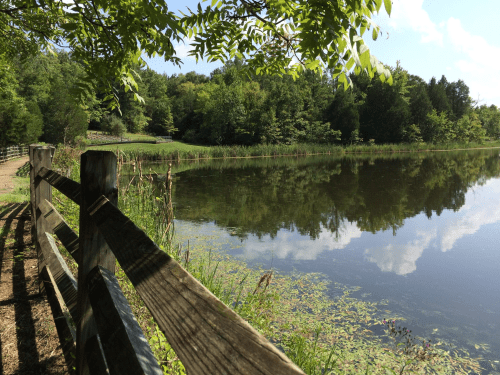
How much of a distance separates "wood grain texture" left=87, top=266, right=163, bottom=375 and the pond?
4.04 m

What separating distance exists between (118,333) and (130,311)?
0.08 meters

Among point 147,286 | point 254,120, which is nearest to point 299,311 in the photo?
point 147,286

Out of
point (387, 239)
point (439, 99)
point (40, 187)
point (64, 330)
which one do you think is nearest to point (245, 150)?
point (387, 239)

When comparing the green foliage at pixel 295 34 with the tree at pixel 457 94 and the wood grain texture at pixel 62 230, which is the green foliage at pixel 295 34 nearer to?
the wood grain texture at pixel 62 230

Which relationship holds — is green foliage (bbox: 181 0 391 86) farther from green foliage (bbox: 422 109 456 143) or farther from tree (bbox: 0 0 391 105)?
green foliage (bbox: 422 109 456 143)

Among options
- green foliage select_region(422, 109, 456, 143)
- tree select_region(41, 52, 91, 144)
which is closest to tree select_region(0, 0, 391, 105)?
tree select_region(41, 52, 91, 144)

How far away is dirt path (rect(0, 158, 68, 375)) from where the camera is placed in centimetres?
266

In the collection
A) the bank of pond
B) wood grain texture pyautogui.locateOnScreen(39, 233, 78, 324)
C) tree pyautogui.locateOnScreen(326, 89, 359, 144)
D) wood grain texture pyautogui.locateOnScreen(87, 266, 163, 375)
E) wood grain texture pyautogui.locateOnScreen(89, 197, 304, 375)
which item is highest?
tree pyautogui.locateOnScreen(326, 89, 359, 144)

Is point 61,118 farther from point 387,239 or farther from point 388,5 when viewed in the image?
point 388,5

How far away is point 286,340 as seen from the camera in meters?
3.81

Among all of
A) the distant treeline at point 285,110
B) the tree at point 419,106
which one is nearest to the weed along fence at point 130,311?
the distant treeline at point 285,110

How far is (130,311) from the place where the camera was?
1.15m

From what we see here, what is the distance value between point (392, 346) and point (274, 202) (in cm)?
847

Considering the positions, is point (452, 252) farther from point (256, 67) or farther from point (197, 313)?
point (197, 313)
